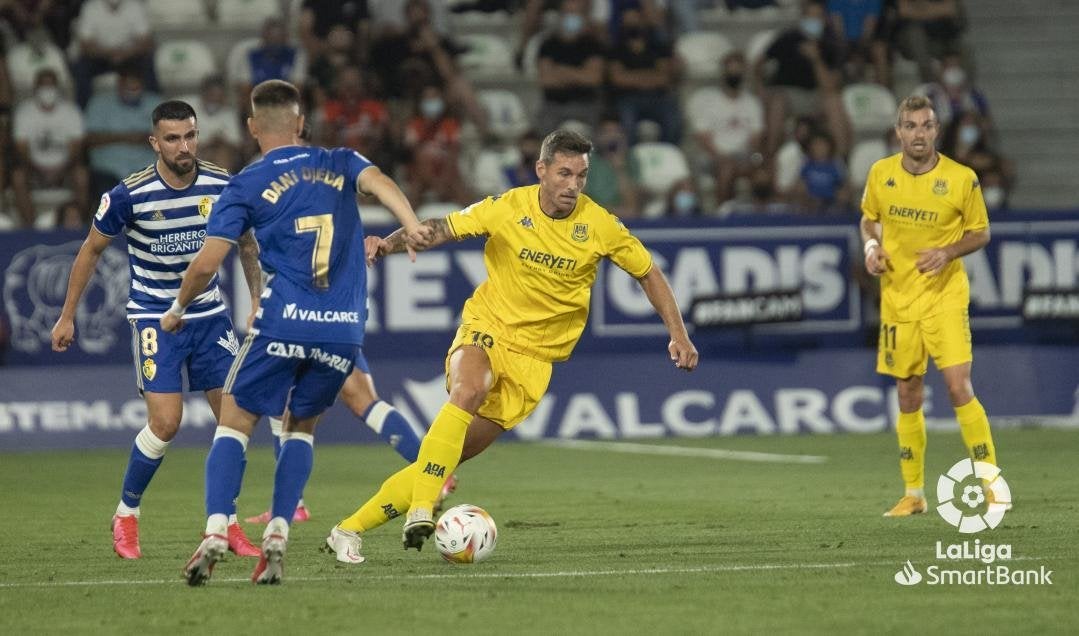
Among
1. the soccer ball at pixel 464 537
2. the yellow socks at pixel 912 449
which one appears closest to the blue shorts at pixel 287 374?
the soccer ball at pixel 464 537

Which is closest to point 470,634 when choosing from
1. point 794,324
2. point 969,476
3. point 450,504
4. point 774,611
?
point 774,611

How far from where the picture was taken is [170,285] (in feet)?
29.8

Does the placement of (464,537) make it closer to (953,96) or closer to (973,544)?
(973,544)

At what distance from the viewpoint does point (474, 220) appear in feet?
28.8

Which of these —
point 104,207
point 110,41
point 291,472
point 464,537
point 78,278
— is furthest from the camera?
point 110,41

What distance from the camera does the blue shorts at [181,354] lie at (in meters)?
9.02

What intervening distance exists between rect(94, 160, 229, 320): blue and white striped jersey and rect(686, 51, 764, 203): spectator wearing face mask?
35.3 ft

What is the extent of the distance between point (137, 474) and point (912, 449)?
14.6 ft

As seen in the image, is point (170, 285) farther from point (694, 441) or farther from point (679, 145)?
point (679, 145)

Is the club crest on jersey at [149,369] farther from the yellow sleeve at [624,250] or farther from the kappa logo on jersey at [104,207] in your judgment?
the yellow sleeve at [624,250]

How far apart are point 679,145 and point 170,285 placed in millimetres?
10901

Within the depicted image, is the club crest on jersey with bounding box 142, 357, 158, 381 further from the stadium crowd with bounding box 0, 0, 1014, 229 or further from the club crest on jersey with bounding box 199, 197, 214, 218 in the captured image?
the stadium crowd with bounding box 0, 0, 1014, 229

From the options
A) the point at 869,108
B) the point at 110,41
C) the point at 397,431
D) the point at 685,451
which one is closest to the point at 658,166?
the point at 869,108

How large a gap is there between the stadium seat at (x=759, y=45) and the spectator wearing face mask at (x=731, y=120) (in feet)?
2.43
